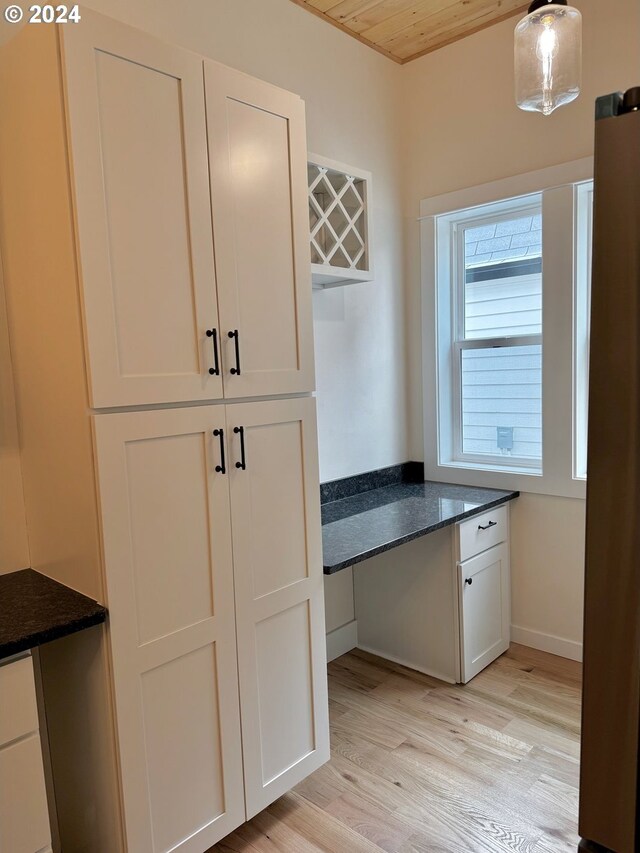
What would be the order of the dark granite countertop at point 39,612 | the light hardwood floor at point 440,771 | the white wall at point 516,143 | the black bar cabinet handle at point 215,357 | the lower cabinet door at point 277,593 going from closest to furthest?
the dark granite countertop at point 39,612 < the black bar cabinet handle at point 215,357 < the lower cabinet door at point 277,593 < the light hardwood floor at point 440,771 < the white wall at point 516,143

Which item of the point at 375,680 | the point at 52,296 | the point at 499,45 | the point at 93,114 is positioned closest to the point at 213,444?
the point at 52,296

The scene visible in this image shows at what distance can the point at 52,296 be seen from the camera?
4.79 ft

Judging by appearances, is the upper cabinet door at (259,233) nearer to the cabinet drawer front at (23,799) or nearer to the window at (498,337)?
the cabinet drawer front at (23,799)

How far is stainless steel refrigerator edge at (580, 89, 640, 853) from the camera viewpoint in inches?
33.5

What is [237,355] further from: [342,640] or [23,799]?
[342,640]

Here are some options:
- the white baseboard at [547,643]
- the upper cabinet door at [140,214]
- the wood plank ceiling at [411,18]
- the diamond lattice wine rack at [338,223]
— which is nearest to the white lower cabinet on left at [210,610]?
the upper cabinet door at [140,214]

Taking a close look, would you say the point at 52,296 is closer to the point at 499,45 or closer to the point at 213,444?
the point at 213,444

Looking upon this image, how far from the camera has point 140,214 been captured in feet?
4.75

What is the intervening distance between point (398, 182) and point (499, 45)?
735 mm

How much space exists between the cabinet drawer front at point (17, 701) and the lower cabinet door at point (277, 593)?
21.7 inches

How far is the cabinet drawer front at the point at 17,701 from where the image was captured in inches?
51.5

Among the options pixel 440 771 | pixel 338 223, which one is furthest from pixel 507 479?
pixel 338 223

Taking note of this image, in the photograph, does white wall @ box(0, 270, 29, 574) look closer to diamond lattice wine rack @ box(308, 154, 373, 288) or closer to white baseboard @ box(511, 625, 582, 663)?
diamond lattice wine rack @ box(308, 154, 373, 288)

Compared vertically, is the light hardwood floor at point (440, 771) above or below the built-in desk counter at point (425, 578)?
below
